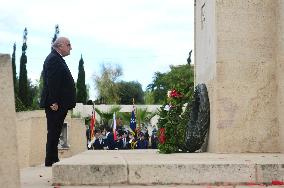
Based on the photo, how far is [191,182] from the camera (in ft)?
17.0

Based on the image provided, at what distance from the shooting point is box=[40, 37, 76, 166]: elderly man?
695 centimetres

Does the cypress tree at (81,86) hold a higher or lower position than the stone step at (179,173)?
higher

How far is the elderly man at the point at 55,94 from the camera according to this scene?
6949mm

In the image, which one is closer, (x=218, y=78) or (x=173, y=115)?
(x=218, y=78)

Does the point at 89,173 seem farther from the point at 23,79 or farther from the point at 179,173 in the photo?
the point at 23,79

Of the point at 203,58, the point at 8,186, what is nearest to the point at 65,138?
the point at 203,58

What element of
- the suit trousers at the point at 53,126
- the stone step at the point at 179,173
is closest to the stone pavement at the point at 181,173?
the stone step at the point at 179,173

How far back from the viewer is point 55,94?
6.92 meters

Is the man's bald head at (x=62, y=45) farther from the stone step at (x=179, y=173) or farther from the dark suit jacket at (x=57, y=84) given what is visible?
the stone step at (x=179, y=173)

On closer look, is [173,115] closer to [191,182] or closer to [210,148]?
[210,148]

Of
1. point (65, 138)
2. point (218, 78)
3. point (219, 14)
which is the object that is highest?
point (219, 14)

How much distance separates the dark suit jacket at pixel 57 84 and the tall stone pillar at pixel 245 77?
204 cm

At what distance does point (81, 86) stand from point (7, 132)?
6164cm

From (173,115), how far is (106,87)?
66140mm
